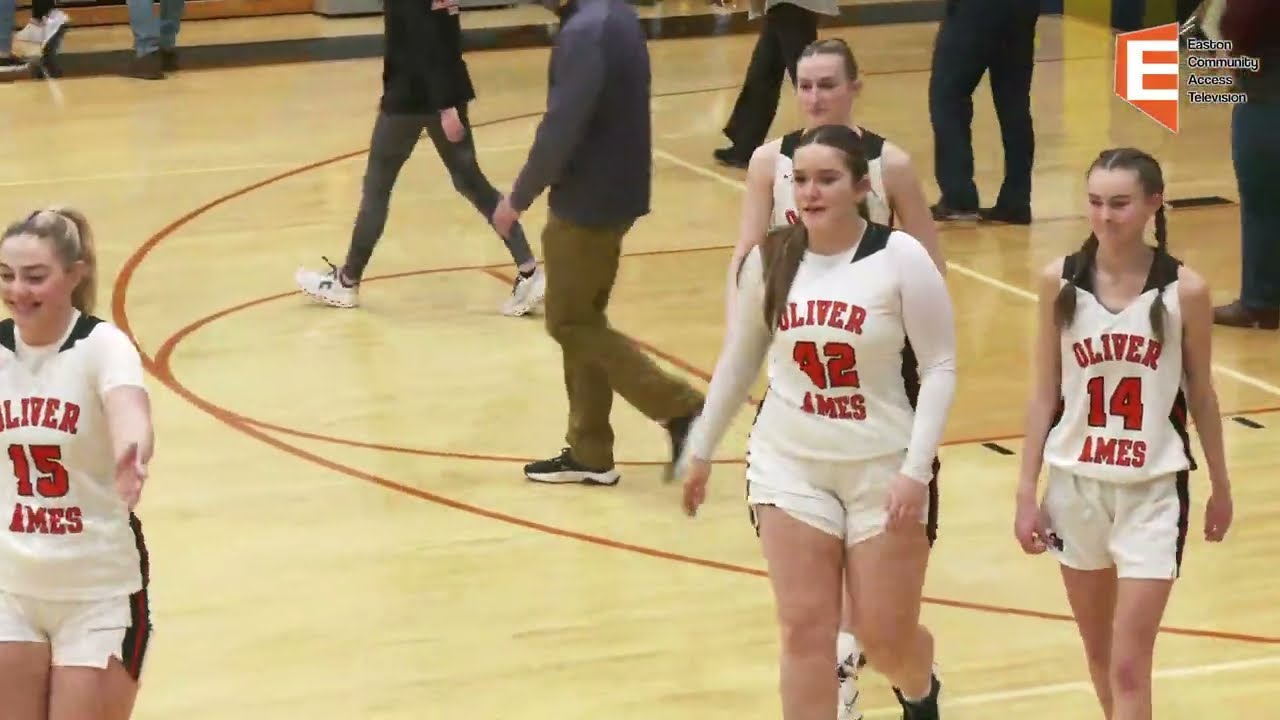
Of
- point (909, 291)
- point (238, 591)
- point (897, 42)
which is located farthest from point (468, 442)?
point (897, 42)

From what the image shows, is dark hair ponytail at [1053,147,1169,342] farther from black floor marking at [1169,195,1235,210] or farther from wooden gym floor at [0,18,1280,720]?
black floor marking at [1169,195,1235,210]

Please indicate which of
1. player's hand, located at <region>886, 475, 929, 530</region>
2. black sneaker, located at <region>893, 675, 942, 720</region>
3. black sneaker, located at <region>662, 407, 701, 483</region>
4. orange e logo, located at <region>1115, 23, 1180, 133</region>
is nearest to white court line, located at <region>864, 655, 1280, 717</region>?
black sneaker, located at <region>893, 675, 942, 720</region>

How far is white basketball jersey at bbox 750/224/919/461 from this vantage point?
4.46 meters

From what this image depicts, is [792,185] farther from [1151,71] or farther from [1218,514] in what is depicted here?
[1151,71]

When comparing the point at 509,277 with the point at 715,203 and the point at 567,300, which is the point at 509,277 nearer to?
the point at 715,203

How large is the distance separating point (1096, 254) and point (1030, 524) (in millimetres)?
605

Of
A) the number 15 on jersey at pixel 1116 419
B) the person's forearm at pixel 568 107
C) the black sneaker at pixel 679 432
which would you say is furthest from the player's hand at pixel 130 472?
the black sneaker at pixel 679 432

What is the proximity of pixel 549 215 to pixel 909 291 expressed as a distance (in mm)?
2705

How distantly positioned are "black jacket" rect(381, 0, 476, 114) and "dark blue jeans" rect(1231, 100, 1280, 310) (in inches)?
130

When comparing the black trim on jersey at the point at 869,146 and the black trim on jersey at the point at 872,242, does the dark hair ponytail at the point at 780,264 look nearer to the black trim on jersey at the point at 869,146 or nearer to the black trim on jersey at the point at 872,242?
the black trim on jersey at the point at 872,242

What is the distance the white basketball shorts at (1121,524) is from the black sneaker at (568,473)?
2.87 meters


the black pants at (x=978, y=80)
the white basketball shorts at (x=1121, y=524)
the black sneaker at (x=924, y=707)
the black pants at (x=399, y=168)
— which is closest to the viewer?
the white basketball shorts at (x=1121, y=524)

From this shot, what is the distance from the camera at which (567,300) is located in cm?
693

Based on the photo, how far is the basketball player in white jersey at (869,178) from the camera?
524 centimetres
